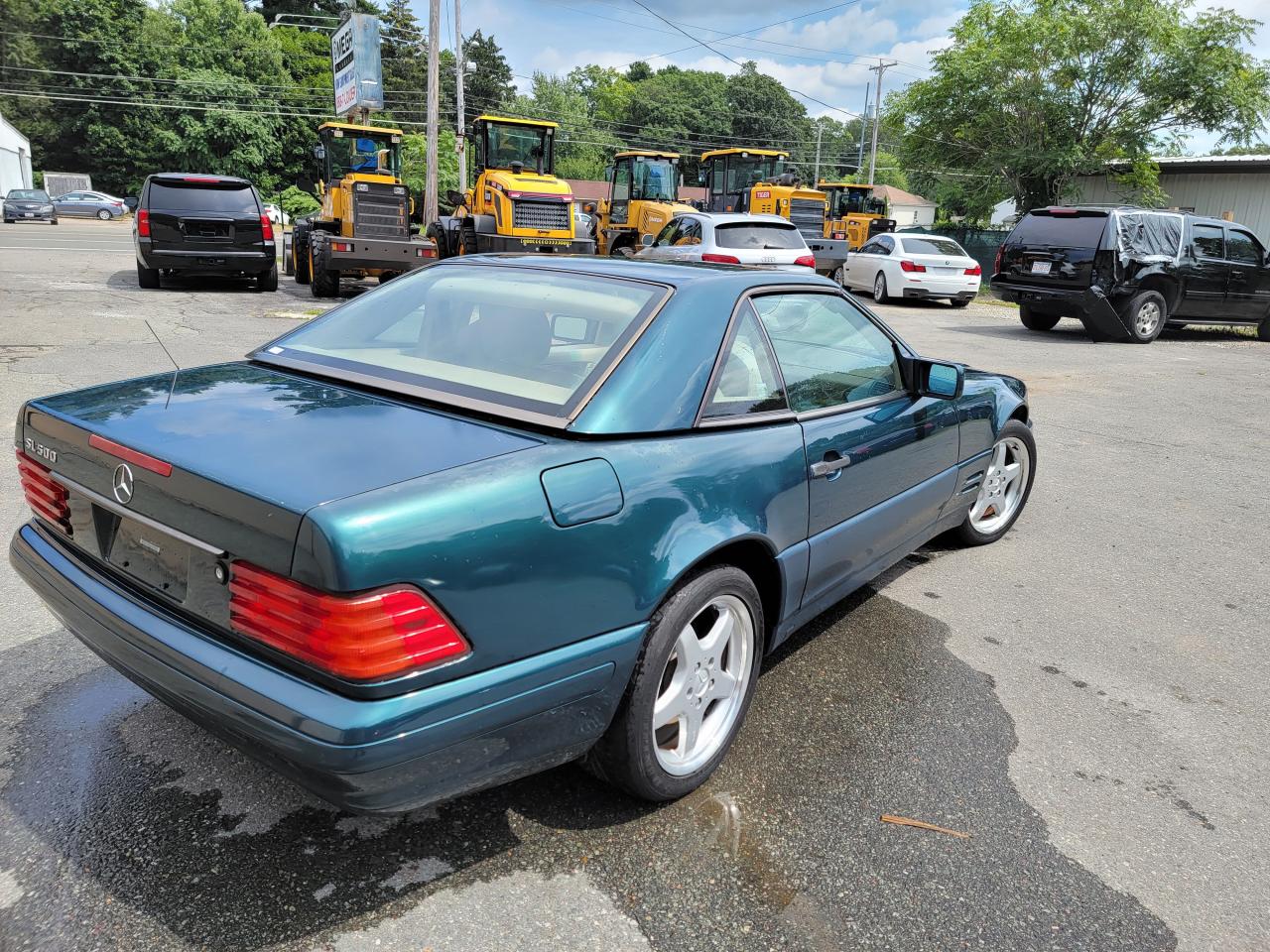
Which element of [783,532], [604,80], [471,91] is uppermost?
[604,80]

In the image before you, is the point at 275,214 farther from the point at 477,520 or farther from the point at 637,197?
the point at 477,520

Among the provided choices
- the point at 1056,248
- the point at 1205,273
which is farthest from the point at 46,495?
the point at 1205,273

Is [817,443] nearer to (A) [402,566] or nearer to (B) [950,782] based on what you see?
(B) [950,782]

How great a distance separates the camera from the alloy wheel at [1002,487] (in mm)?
4852

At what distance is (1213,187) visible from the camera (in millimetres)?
26750

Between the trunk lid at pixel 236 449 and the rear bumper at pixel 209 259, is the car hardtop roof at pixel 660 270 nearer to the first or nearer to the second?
the trunk lid at pixel 236 449

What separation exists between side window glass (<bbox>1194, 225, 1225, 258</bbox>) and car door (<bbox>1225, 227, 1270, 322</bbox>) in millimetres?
184

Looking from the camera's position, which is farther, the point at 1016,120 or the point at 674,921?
the point at 1016,120

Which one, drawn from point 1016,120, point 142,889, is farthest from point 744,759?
point 1016,120

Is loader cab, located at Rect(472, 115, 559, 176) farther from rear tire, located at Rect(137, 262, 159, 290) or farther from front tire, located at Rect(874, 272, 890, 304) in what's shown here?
front tire, located at Rect(874, 272, 890, 304)

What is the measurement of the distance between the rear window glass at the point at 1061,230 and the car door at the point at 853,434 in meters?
10.7

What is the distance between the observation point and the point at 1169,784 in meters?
2.87

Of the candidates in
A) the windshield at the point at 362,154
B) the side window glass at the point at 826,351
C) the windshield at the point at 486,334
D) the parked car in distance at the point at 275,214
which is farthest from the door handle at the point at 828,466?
the windshield at the point at 362,154

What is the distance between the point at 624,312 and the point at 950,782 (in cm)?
178
